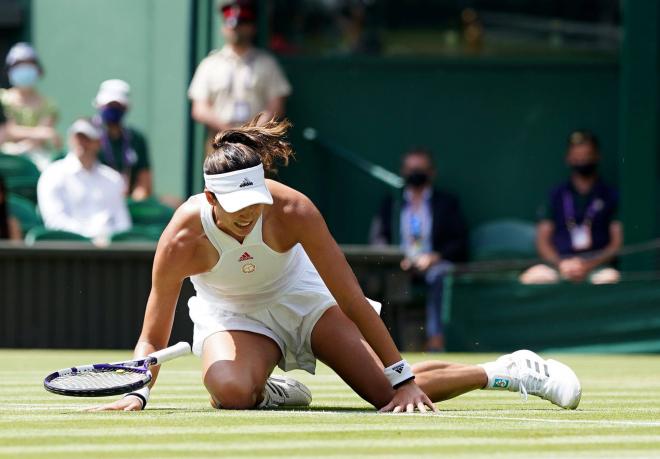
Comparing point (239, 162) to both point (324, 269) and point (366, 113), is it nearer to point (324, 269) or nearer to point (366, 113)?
point (324, 269)

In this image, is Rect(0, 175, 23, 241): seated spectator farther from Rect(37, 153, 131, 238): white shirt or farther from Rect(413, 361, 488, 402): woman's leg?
Rect(413, 361, 488, 402): woman's leg

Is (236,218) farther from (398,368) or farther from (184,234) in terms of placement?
(398,368)

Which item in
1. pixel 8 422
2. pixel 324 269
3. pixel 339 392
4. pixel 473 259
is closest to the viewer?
pixel 8 422

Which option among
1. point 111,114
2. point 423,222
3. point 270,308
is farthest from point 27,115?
point 270,308

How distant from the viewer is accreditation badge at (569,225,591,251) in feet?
42.0

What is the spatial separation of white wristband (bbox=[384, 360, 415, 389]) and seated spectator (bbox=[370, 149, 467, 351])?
6.85 metres

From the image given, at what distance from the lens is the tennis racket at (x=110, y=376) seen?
5.15 meters

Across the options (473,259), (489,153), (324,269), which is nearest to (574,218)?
→ (473,259)

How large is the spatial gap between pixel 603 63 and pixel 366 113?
249cm

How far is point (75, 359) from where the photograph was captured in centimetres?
1036

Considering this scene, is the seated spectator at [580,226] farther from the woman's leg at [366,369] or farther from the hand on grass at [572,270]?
the woman's leg at [366,369]

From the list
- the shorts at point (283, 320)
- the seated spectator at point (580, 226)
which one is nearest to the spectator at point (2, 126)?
the seated spectator at point (580, 226)

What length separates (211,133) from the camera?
13.3 meters

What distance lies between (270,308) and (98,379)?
42.6 inches
